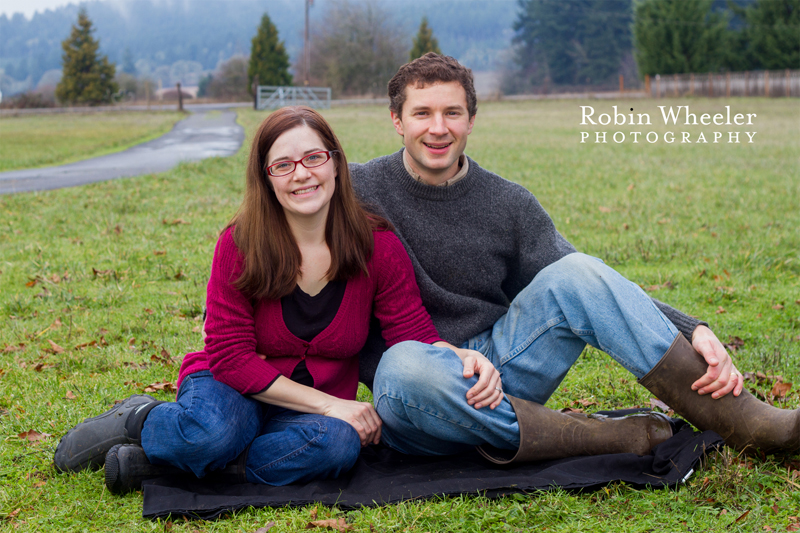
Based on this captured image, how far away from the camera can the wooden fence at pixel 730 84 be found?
38625 mm

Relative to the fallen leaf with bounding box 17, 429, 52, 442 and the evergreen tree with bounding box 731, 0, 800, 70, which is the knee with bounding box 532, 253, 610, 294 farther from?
the evergreen tree with bounding box 731, 0, 800, 70

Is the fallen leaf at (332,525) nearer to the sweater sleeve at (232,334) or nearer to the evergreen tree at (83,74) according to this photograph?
the sweater sleeve at (232,334)

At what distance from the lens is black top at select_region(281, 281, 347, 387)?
2805 mm

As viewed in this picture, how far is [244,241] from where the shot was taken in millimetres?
2756

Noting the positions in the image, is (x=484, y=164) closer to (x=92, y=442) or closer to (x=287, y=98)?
(x=92, y=442)

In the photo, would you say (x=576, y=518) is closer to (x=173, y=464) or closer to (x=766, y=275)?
(x=173, y=464)

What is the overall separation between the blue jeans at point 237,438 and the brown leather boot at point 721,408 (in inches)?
46.4

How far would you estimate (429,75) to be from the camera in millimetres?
2953

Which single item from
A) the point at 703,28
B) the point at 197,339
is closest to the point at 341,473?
the point at 197,339

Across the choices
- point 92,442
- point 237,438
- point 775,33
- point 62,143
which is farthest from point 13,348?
point 775,33

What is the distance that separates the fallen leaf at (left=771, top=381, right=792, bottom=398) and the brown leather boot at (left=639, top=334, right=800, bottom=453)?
2.92ft

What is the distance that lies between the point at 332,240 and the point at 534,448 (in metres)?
1.12

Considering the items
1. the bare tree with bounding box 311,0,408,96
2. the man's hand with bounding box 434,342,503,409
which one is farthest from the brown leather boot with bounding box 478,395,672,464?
the bare tree with bounding box 311,0,408,96

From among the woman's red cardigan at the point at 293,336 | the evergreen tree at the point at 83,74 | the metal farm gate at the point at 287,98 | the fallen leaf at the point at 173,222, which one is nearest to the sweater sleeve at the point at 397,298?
the woman's red cardigan at the point at 293,336
